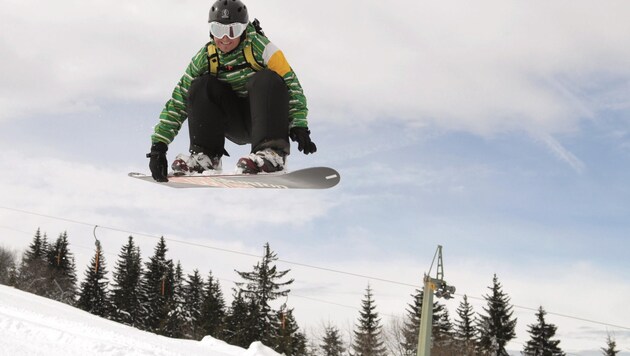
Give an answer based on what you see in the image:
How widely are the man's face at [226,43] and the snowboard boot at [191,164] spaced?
95 cm

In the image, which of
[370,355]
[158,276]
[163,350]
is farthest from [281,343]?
[163,350]

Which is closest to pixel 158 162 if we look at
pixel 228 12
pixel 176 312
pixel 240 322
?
pixel 228 12

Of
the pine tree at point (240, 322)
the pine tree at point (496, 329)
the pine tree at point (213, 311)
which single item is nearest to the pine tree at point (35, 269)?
the pine tree at point (213, 311)

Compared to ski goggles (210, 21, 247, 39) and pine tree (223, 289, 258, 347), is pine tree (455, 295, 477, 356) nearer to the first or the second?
pine tree (223, 289, 258, 347)

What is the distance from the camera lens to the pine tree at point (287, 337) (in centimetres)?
3647

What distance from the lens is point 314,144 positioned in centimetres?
474

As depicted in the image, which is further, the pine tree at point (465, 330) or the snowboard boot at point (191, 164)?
the pine tree at point (465, 330)

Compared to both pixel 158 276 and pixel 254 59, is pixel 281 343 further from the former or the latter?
pixel 254 59

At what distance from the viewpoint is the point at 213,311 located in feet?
150

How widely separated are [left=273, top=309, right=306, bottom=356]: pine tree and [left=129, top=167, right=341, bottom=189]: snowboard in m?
32.4

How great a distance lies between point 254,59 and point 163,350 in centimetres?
291

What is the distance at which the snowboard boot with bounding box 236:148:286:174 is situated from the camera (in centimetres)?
443

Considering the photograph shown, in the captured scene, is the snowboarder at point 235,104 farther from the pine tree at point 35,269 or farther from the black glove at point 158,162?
the pine tree at point 35,269

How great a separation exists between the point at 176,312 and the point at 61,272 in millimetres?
17879
